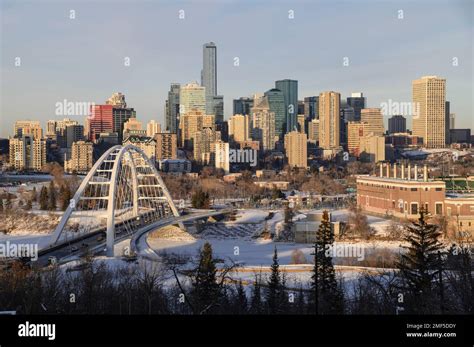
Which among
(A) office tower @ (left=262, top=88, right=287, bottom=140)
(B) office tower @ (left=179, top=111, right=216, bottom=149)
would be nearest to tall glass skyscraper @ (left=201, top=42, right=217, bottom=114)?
(A) office tower @ (left=262, top=88, right=287, bottom=140)

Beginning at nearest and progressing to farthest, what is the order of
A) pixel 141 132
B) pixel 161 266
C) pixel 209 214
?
1. pixel 161 266
2. pixel 209 214
3. pixel 141 132

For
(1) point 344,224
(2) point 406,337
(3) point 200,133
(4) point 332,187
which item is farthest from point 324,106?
(2) point 406,337

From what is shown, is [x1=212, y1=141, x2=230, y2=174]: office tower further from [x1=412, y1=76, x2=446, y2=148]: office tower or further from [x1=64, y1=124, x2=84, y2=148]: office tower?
[x1=412, y1=76, x2=446, y2=148]: office tower

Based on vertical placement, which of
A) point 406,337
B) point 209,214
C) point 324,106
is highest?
point 324,106

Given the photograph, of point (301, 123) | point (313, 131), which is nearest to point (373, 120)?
point (313, 131)

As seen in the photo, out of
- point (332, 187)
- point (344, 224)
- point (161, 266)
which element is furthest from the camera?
point (332, 187)

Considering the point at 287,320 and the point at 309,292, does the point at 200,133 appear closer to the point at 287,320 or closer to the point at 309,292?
the point at 309,292

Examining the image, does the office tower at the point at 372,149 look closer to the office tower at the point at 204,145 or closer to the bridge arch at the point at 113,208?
the office tower at the point at 204,145
